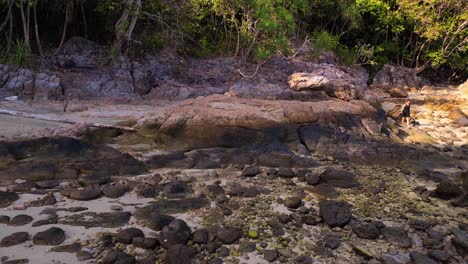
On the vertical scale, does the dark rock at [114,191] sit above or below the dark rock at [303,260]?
above

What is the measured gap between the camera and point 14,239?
3.93 metres

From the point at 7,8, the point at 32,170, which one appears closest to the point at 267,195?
the point at 32,170

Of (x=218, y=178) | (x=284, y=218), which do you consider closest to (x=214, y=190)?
(x=218, y=178)

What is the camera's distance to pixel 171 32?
14.1m

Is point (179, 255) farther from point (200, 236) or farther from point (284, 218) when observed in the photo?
point (284, 218)

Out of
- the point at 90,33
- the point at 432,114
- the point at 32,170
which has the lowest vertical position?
the point at 432,114

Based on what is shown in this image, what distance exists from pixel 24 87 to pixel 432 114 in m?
14.0

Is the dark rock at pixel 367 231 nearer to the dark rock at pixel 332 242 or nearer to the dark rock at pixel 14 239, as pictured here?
the dark rock at pixel 332 242

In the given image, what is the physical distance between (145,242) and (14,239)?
133 cm

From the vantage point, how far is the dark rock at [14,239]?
12.7 feet

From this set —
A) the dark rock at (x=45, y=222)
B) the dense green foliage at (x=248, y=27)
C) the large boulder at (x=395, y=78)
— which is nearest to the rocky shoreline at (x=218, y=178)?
the dark rock at (x=45, y=222)

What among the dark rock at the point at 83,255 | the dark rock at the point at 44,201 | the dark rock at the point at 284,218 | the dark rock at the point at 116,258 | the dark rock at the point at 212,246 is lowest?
the dark rock at the point at 284,218

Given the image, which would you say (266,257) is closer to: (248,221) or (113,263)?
(248,221)

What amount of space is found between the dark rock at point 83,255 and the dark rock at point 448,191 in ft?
17.5
